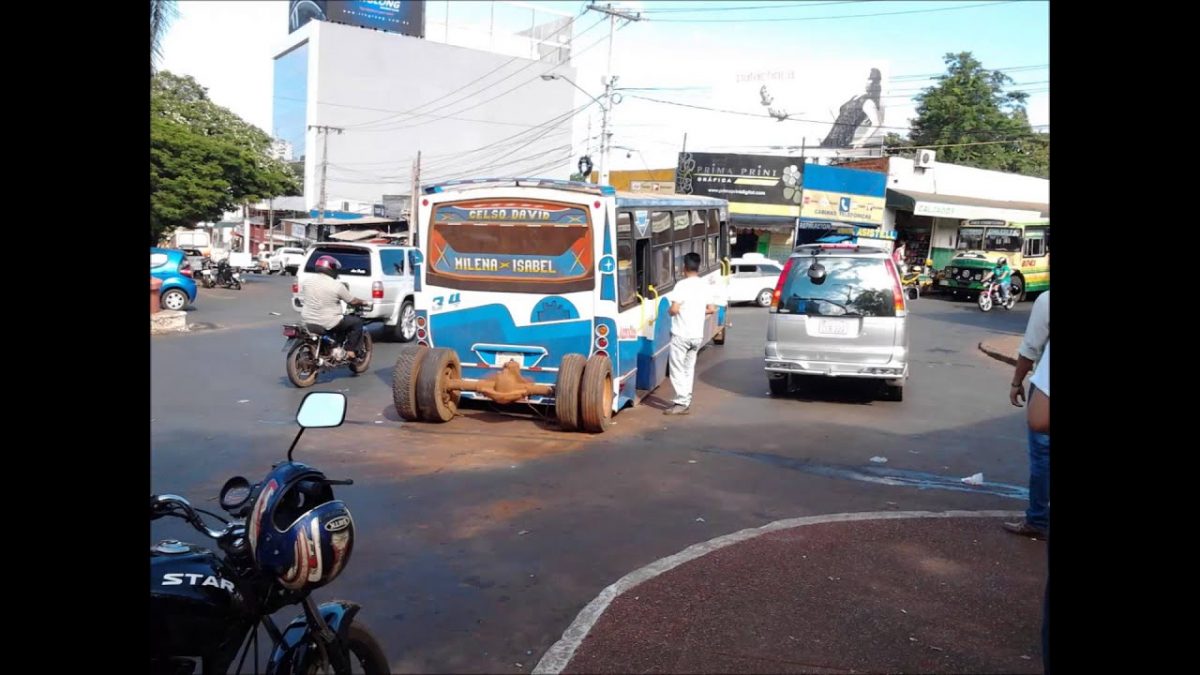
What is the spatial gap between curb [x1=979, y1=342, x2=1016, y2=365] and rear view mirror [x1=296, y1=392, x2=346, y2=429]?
50.1 ft

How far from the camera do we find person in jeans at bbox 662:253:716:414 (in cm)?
1092

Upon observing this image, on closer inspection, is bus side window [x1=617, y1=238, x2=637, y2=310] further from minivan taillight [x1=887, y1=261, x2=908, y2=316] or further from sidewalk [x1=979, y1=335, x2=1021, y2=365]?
sidewalk [x1=979, y1=335, x2=1021, y2=365]

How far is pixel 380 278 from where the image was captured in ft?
57.5

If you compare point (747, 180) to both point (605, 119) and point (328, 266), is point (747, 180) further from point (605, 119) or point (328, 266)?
point (328, 266)

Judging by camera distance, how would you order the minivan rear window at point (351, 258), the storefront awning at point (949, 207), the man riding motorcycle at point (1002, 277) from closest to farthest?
the minivan rear window at point (351, 258)
the man riding motorcycle at point (1002, 277)
the storefront awning at point (949, 207)

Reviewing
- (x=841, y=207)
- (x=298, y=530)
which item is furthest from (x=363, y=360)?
(x=841, y=207)

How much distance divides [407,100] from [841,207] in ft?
156

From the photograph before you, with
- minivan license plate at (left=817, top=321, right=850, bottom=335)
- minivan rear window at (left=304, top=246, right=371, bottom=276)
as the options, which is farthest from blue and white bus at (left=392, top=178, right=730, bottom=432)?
minivan rear window at (left=304, top=246, right=371, bottom=276)

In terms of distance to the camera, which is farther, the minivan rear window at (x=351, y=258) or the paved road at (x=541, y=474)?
the minivan rear window at (x=351, y=258)

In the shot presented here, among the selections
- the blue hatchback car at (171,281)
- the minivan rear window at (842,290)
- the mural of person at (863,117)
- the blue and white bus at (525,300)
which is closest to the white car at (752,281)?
the blue hatchback car at (171,281)

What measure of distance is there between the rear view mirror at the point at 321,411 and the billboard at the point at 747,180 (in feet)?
112

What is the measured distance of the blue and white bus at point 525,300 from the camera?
9.88 metres

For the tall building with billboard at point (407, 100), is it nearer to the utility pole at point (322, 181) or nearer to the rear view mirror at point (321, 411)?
the utility pole at point (322, 181)
